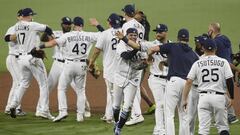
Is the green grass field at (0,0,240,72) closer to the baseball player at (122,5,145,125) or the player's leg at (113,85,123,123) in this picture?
the baseball player at (122,5,145,125)

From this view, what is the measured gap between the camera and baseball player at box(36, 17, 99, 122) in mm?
13203

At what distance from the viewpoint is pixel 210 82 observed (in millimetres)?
10391

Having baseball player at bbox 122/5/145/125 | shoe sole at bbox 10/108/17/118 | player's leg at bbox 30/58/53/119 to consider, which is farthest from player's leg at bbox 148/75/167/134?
shoe sole at bbox 10/108/17/118

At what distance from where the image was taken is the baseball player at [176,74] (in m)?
11.0

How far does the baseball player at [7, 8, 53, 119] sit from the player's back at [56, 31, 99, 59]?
0.65 m

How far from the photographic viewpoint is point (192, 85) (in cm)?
1128

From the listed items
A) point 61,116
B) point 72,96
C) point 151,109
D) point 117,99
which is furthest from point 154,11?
point 117,99

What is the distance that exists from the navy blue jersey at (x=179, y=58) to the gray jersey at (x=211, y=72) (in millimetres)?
568

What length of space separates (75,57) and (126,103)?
1.87 metres

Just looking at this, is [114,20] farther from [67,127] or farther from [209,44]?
[209,44]

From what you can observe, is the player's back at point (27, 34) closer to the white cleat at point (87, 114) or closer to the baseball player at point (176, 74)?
the white cleat at point (87, 114)

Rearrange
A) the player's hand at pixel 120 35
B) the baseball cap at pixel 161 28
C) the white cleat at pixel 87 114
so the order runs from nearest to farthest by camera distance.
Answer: the player's hand at pixel 120 35
the baseball cap at pixel 161 28
the white cleat at pixel 87 114

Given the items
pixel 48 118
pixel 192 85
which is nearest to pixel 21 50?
pixel 48 118

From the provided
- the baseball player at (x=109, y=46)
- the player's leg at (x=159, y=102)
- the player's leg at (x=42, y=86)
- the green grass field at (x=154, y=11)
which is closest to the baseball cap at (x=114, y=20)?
the baseball player at (x=109, y=46)
